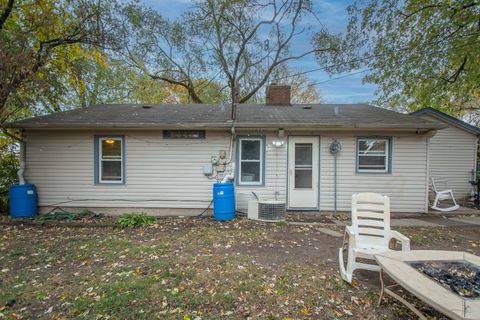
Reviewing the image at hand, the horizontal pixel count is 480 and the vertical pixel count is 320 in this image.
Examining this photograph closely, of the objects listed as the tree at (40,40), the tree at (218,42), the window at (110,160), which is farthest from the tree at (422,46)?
the window at (110,160)

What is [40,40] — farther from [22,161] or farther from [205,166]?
[205,166]

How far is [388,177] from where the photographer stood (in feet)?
23.2

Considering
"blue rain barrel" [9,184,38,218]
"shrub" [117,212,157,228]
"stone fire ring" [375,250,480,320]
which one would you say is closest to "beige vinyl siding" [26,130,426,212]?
"blue rain barrel" [9,184,38,218]

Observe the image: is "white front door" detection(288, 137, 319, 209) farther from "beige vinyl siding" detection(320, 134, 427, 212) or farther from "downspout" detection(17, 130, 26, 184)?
"downspout" detection(17, 130, 26, 184)

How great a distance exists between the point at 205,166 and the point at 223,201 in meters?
1.23

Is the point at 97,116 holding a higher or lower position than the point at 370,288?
higher

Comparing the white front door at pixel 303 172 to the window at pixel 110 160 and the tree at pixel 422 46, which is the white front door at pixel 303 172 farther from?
the tree at pixel 422 46

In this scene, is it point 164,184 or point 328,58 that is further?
point 328,58

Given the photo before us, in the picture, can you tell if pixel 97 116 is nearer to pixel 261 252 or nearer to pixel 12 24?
pixel 12 24

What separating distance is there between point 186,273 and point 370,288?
8.29 feet

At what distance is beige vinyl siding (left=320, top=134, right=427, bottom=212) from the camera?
702cm

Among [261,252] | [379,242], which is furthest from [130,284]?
[379,242]

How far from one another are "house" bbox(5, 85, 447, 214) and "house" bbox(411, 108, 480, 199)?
350 cm

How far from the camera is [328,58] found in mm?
15516
